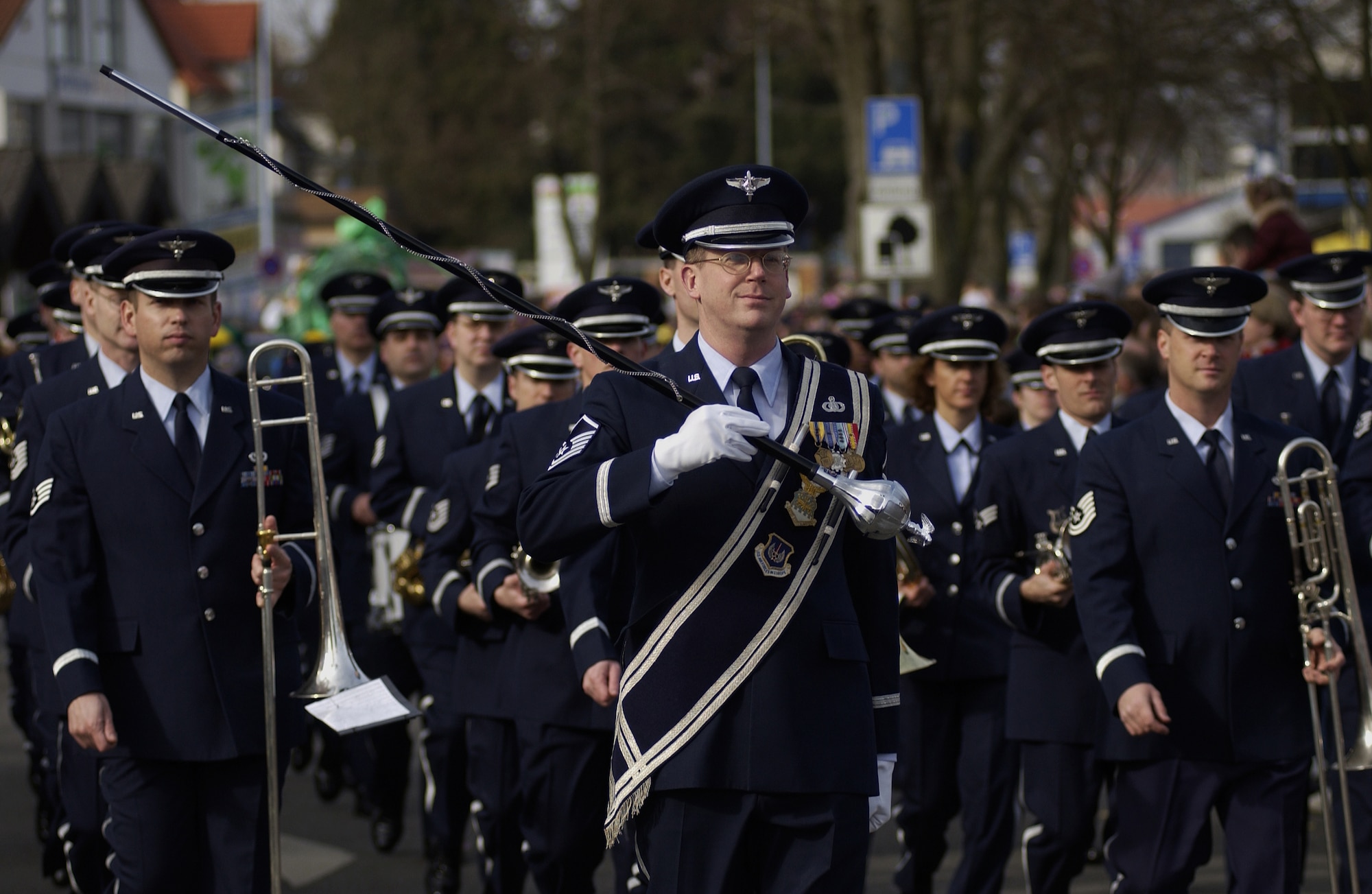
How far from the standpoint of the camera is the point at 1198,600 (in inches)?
247

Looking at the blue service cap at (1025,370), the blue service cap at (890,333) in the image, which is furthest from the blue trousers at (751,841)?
the blue service cap at (890,333)

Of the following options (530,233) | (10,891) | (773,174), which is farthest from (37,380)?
(530,233)

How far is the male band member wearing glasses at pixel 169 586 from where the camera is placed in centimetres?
599

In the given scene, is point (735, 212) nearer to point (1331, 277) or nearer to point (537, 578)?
point (537, 578)

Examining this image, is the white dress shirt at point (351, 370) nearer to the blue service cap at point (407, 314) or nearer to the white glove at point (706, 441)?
the blue service cap at point (407, 314)

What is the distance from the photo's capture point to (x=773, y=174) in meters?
4.77

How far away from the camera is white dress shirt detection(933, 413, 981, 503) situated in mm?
8453

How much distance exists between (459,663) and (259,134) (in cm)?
4883

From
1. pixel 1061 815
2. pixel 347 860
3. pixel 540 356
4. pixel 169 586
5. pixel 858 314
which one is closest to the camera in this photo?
pixel 169 586

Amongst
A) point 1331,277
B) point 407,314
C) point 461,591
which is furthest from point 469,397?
point 1331,277

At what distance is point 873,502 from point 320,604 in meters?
2.45

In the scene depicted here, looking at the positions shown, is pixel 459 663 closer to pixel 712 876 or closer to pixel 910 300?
pixel 712 876

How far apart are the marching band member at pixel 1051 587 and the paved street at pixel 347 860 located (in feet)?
4.94

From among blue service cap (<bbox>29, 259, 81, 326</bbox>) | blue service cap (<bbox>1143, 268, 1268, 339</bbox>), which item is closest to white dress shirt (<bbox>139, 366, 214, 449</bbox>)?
blue service cap (<bbox>1143, 268, 1268, 339</bbox>)
